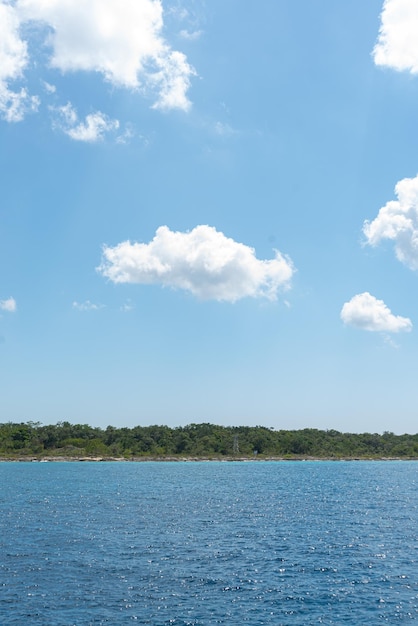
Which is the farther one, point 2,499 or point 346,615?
point 2,499

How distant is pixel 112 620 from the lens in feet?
107

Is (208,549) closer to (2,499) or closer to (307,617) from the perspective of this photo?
(307,617)

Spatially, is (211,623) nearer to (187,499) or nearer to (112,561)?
(112,561)

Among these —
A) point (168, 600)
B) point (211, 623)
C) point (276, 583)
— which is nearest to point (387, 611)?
point (276, 583)

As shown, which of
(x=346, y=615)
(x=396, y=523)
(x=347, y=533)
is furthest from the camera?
(x=396, y=523)

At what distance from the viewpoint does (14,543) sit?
5525cm

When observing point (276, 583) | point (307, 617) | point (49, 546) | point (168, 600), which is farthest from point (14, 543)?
point (307, 617)

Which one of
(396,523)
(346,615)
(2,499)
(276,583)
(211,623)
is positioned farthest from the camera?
(2,499)

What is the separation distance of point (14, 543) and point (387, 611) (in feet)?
127

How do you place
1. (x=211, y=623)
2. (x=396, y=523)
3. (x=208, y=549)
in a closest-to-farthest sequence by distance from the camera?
(x=211, y=623) < (x=208, y=549) < (x=396, y=523)

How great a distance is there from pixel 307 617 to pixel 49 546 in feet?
99.8

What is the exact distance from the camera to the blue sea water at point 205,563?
34938mm

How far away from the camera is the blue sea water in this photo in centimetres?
3494

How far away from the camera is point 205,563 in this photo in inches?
1869
